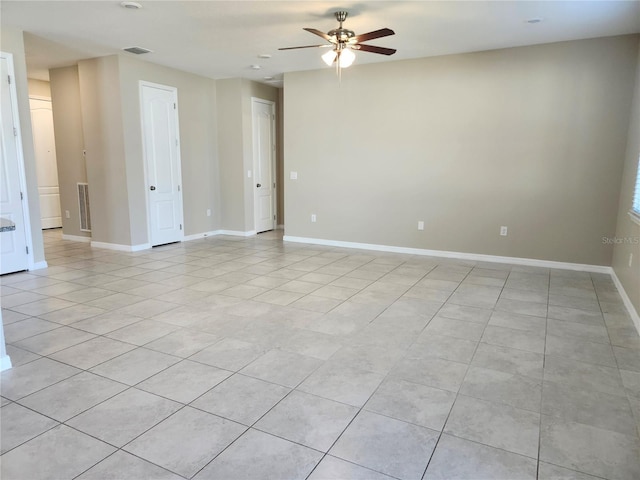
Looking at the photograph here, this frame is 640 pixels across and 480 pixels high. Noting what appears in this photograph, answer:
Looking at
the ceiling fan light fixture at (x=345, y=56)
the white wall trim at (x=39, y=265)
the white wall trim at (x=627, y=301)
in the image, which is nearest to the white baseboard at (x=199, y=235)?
the white wall trim at (x=39, y=265)

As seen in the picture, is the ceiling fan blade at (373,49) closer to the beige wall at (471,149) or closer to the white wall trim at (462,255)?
the beige wall at (471,149)

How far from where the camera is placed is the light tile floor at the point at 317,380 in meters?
1.82

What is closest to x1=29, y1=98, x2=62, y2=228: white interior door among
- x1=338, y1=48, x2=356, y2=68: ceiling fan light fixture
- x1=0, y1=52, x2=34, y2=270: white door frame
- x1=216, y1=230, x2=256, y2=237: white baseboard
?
x1=216, y1=230, x2=256, y2=237: white baseboard

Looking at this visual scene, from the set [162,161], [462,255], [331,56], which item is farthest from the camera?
[162,161]

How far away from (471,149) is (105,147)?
5188 millimetres

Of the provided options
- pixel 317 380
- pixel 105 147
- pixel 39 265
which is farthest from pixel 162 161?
pixel 317 380

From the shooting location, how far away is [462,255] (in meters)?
5.75

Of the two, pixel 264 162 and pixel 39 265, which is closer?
pixel 39 265

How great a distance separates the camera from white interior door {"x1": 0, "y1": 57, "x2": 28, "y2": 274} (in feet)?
14.9

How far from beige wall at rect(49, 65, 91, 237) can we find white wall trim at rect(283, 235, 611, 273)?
355 centimetres

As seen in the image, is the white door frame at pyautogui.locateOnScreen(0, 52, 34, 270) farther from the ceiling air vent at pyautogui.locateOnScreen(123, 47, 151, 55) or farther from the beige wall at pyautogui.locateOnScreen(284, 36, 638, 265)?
the beige wall at pyautogui.locateOnScreen(284, 36, 638, 265)

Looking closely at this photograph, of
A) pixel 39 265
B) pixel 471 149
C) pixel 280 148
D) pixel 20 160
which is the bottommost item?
pixel 39 265

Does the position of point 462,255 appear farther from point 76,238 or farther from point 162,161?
point 76,238

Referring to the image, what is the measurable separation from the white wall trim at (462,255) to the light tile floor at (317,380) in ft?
2.01
